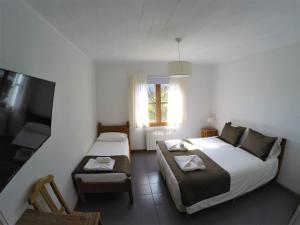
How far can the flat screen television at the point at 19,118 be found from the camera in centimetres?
95

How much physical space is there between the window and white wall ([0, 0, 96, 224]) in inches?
72.9

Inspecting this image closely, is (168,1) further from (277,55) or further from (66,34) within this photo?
(277,55)

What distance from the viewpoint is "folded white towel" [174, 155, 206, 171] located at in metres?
2.36

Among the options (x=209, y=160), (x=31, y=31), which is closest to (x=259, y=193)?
(x=209, y=160)

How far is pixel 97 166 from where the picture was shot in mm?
2473

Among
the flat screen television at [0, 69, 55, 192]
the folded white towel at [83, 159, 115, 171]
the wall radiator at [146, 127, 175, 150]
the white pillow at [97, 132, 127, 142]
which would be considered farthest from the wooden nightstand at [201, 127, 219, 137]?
the flat screen television at [0, 69, 55, 192]

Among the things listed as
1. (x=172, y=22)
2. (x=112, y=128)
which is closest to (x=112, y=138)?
(x=112, y=128)

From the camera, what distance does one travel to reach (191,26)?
1.93 m

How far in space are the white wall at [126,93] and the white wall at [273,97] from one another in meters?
0.81

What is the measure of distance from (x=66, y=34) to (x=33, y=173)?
1.68 m

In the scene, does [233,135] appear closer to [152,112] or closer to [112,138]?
[152,112]

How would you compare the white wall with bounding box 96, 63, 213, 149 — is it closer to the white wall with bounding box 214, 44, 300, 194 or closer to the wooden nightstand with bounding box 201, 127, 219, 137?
the wooden nightstand with bounding box 201, 127, 219, 137

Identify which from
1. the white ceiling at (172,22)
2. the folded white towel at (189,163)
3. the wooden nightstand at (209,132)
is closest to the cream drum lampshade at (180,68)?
the white ceiling at (172,22)

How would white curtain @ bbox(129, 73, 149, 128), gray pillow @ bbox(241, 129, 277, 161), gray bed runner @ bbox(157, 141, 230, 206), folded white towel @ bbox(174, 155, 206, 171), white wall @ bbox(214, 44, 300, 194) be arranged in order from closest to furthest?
gray bed runner @ bbox(157, 141, 230, 206) < folded white towel @ bbox(174, 155, 206, 171) < white wall @ bbox(214, 44, 300, 194) < gray pillow @ bbox(241, 129, 277, 161) < white curtain @ bbox(129, 73, 149, 128)
